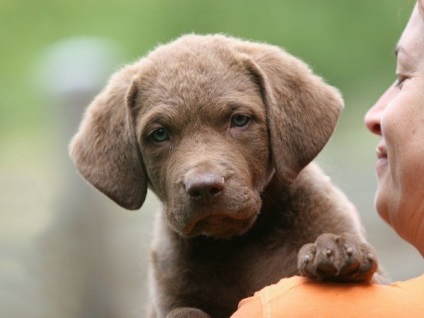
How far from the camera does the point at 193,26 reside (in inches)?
312

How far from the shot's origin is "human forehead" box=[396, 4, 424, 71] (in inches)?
146

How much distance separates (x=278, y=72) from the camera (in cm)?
404

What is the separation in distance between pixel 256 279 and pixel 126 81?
980 mm

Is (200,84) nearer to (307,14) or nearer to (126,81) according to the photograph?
(126,81)

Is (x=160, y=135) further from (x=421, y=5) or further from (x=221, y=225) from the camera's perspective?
(x=421, y=5)

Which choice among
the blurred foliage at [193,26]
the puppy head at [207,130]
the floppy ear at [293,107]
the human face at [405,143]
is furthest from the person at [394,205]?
the blurred foliage at [193,26]

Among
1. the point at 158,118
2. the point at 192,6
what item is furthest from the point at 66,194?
the point at 158,118

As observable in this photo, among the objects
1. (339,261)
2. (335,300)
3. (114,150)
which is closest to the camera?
(335,300)

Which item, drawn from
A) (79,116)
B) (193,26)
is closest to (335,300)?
(79,116)

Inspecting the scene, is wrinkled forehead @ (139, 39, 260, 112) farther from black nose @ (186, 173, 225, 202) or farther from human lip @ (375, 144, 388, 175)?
human lip @ (375, 144, 388, 175)

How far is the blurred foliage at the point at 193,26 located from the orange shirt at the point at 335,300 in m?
4.89

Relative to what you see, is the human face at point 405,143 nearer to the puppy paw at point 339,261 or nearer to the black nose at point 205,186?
the puppy paw at point 339,261

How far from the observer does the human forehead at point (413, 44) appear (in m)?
3.71

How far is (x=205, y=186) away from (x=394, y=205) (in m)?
0.75
